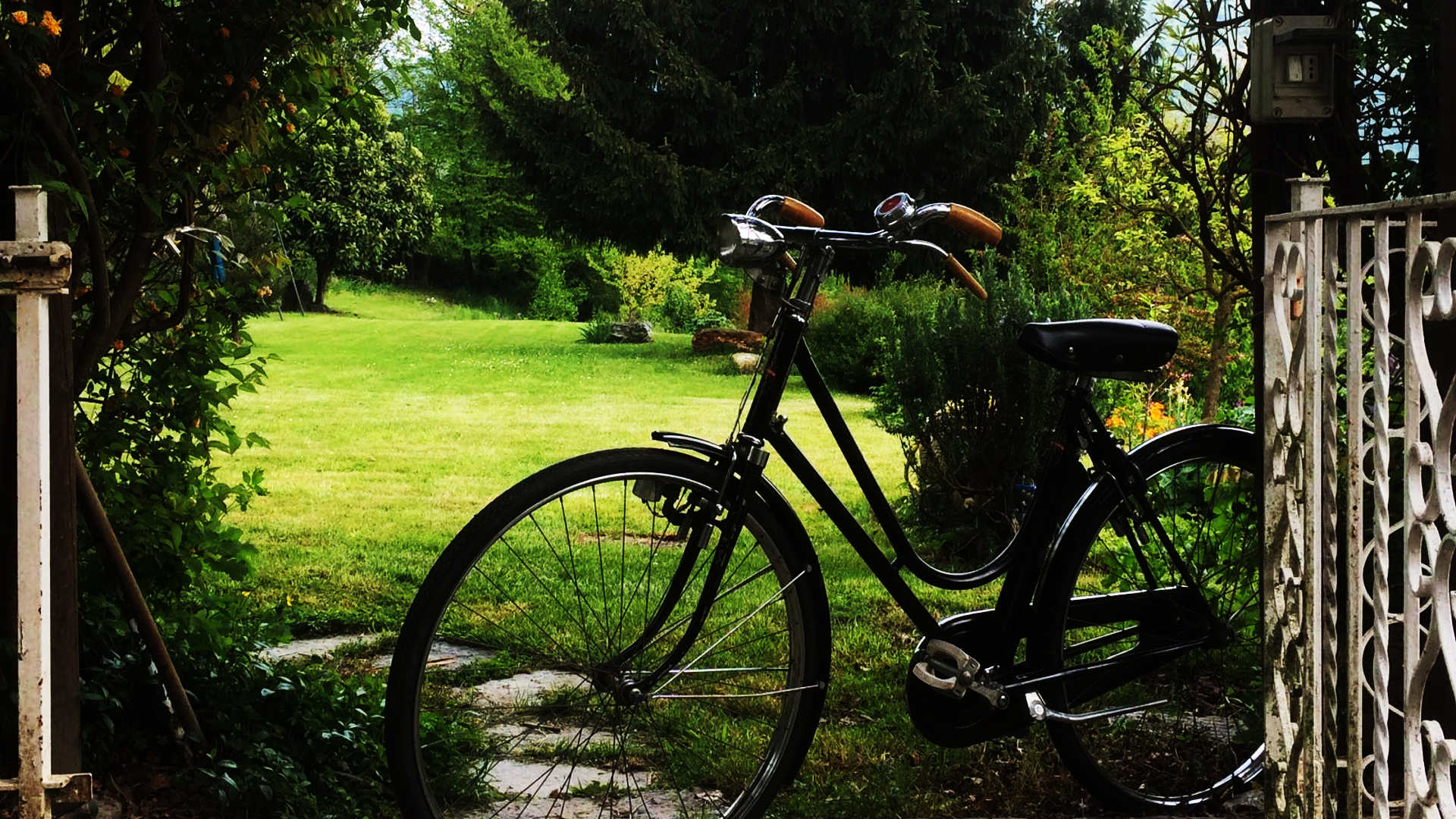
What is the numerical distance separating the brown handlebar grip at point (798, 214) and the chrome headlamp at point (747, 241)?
10 centimetres

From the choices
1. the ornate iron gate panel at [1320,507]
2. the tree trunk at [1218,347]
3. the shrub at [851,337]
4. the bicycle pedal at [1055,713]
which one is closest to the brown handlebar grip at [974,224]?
the ornate iron gate panel at [1320,507]

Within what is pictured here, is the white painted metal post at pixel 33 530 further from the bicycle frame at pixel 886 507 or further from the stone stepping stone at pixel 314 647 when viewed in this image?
the stone stepping stone at pixel 314 647

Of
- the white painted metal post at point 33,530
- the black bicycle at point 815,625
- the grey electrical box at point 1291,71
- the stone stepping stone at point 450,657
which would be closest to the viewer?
the white painted metal post at point 33,530

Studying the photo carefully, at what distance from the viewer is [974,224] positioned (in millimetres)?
2277

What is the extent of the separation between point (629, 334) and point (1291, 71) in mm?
14994

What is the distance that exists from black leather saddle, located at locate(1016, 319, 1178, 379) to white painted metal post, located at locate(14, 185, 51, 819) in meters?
1.70

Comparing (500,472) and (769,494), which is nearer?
(769,494)

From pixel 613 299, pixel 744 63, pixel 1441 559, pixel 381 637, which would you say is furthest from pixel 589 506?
pixel 613 299

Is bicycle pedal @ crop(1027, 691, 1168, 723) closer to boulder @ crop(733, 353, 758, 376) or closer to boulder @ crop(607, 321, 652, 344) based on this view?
boulder @ crop(733, 353, 758, 376)

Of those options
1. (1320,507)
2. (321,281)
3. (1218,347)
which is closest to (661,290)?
(321,281)

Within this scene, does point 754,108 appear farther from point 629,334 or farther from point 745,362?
point 745,362

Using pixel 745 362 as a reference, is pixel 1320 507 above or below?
below

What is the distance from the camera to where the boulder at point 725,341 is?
15.4 metres

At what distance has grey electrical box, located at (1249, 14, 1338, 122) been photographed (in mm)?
2393
